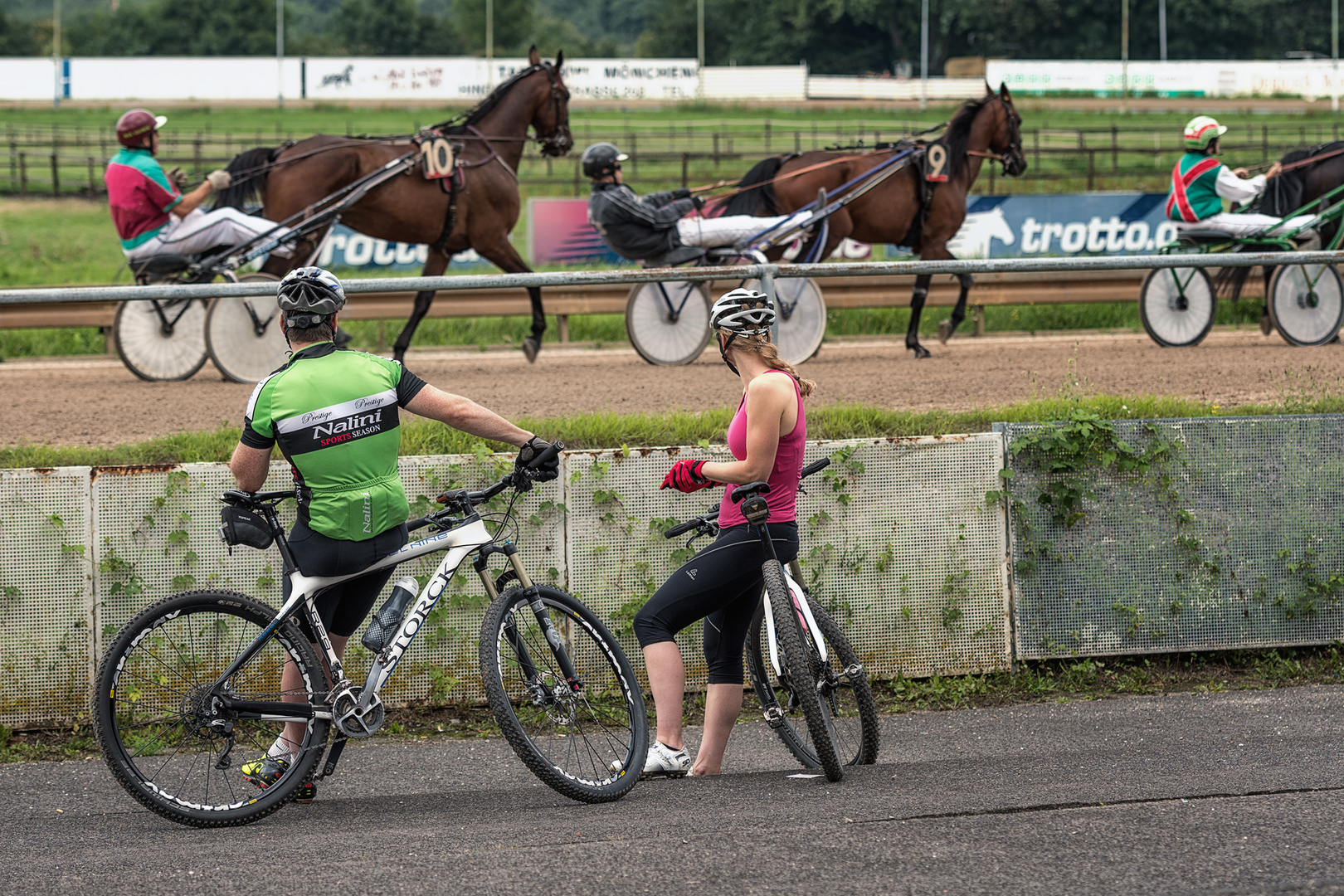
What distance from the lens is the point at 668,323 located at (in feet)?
35.3

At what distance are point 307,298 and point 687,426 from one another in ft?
10.1

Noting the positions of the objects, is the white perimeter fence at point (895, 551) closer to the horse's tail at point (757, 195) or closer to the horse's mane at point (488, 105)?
the horse's tail at point (757, 195)

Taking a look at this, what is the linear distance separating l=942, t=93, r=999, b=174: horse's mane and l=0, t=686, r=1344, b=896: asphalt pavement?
8.37 m

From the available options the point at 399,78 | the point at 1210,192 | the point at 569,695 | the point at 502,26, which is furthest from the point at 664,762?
the point at 502,26

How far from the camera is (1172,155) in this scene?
36.3m

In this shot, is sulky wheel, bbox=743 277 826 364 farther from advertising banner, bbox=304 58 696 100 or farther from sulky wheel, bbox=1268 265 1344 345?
advertising banner, bbox=304 58 696 100

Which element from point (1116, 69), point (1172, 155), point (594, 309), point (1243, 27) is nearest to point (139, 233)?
point (594, 309)

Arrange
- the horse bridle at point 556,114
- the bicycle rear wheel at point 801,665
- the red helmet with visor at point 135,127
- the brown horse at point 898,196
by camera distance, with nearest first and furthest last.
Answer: the bicycle rear wheel at point 801,665
the red helmet with visor at point 135,127
the horse bridle at point 556,114
the brown horse at point 898,196

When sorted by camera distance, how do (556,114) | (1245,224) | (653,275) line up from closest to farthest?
(653,275)
(1245,224)
(556,114)

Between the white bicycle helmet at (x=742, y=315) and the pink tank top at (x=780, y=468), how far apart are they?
190mm

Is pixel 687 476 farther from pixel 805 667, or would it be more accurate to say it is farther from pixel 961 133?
pixel 961 133

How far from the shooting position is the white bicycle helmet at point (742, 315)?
204 inches

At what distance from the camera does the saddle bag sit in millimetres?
4914

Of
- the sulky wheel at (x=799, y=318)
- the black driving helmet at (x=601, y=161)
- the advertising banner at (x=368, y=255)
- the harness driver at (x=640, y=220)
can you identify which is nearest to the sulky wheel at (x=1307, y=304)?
the sulky wheel at (x=799, y=318)
